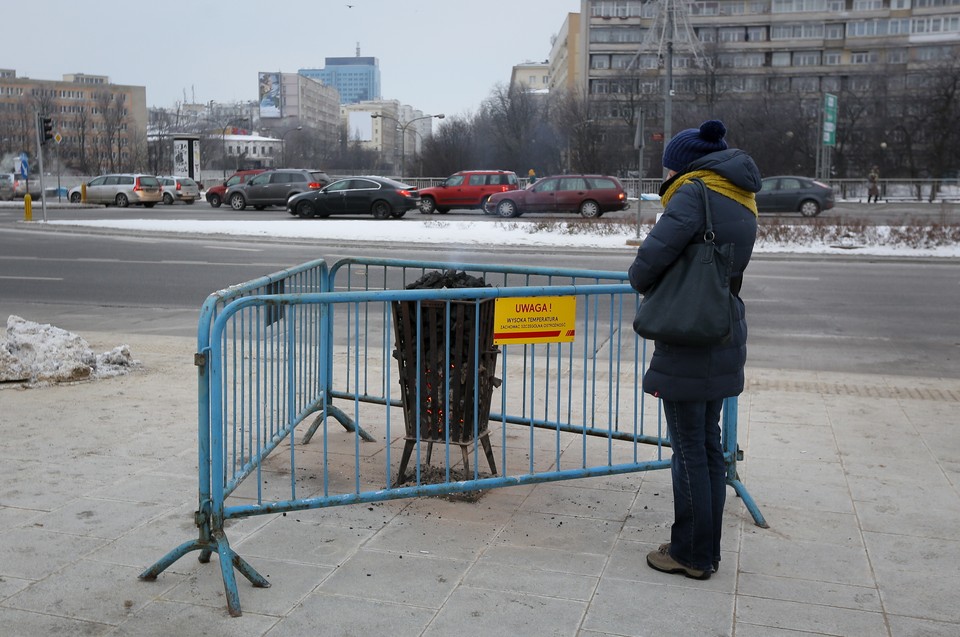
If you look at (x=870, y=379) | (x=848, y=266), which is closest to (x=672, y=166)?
(x=870, y=379)

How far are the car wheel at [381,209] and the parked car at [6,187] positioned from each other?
26.8 m

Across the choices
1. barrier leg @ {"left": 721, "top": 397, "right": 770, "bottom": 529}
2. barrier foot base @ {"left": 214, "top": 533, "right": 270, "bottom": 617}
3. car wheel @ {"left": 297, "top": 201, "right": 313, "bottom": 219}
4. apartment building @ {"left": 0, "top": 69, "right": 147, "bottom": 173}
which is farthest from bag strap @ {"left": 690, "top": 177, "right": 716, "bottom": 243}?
apartment building @ {"left": 0, "top": 69, "right": 147, "bottom": 173}

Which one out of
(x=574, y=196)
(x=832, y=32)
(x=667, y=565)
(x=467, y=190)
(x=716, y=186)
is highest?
Answer: (x=832, y=32)

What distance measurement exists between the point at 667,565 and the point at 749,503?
0.89 meters

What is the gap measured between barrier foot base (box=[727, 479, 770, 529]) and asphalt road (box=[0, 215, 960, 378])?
14.8 ft

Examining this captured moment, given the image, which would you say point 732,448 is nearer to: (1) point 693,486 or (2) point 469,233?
(1) point 693,486

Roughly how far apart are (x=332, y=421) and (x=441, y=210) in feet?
100

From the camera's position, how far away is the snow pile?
7.87 meters

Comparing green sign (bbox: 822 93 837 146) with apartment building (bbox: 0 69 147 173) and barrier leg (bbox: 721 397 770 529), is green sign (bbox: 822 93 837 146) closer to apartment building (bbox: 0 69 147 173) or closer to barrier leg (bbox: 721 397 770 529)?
barrier leg (bbox: 721 397 770 529)

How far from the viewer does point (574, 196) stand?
3238 cm

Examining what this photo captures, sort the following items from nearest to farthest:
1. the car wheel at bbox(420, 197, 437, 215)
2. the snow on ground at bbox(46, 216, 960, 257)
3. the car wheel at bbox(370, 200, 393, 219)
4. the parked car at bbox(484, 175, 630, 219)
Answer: the snow on ground at bbox(46, 216, 960, 257) < the parked car at bbox(484, 175, 630, 219) < the car wheel at bbox(370, 200, 393, 219) < the car wheel at bbox(420, 197, 437, 215)

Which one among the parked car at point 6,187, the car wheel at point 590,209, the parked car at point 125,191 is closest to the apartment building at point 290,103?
the parked car at point 6,187

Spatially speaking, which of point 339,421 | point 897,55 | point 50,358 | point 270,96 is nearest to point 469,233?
point 50,358

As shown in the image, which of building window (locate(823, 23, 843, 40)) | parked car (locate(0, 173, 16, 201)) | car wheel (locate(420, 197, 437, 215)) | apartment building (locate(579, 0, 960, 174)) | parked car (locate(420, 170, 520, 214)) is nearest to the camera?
parked car (locate(420, 170, 520, 214))
